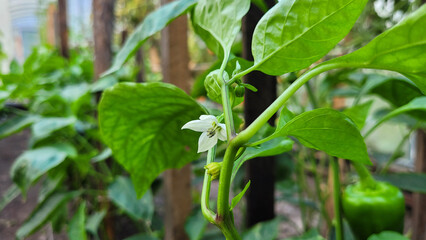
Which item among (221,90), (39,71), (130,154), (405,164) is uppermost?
(221,90)

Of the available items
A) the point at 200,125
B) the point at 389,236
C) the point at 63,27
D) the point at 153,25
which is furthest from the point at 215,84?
the point at 63,27

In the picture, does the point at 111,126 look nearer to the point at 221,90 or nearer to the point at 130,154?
the point at 130,154

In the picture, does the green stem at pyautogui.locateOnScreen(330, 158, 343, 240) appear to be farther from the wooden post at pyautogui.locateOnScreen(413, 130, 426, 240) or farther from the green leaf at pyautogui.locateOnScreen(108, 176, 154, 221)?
the wooden post at pyautogui.locateOnScreen(413, 130, 426, 240)

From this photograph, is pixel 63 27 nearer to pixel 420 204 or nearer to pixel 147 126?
pixel 147 126

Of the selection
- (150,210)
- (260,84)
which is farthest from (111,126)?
(150,210)

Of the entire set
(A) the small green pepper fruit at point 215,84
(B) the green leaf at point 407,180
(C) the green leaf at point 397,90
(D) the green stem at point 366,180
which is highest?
(A) the small green pepper fruit at point 215,84

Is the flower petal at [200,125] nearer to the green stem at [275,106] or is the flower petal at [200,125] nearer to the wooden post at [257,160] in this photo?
the green stem at [275,106]

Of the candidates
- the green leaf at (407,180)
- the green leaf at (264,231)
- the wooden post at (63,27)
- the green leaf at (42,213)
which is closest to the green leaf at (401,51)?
the green leaf at (264,231)
